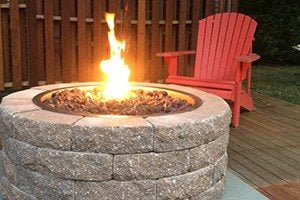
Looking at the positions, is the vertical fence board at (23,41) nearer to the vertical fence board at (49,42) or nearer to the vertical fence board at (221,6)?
the vertical fence board at (49,42)

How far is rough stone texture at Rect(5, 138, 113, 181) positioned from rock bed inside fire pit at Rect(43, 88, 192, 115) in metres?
0.37

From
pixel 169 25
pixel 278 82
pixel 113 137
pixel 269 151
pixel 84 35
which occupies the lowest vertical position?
pixel 269 151

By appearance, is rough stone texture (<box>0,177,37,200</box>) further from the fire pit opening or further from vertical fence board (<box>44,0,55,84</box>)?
vertical fence board (<box>44,0,55,84</box>)

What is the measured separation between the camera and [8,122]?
2215 millimetres

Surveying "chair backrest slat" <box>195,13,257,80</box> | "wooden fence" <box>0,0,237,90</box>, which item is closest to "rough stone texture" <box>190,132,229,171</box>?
"chair backrest slat" <box>195,13,257,80</box>

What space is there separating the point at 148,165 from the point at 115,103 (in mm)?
727

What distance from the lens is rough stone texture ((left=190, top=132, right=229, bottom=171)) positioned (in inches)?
86.1

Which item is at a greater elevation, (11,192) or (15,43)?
(15,43)

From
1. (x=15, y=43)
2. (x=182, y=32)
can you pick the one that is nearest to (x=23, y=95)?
(x=15, y=43)

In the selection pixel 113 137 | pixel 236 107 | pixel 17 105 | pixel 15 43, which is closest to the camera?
pixel 113 137

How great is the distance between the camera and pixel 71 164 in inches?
80.0

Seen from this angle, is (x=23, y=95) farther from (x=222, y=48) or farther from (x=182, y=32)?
(x=182, y=32)

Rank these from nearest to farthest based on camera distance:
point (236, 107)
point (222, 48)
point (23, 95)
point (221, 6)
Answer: point (23, 95) < point (236, 107) < point (222, 48) < point (221, 6)

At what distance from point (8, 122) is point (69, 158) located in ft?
1.46
